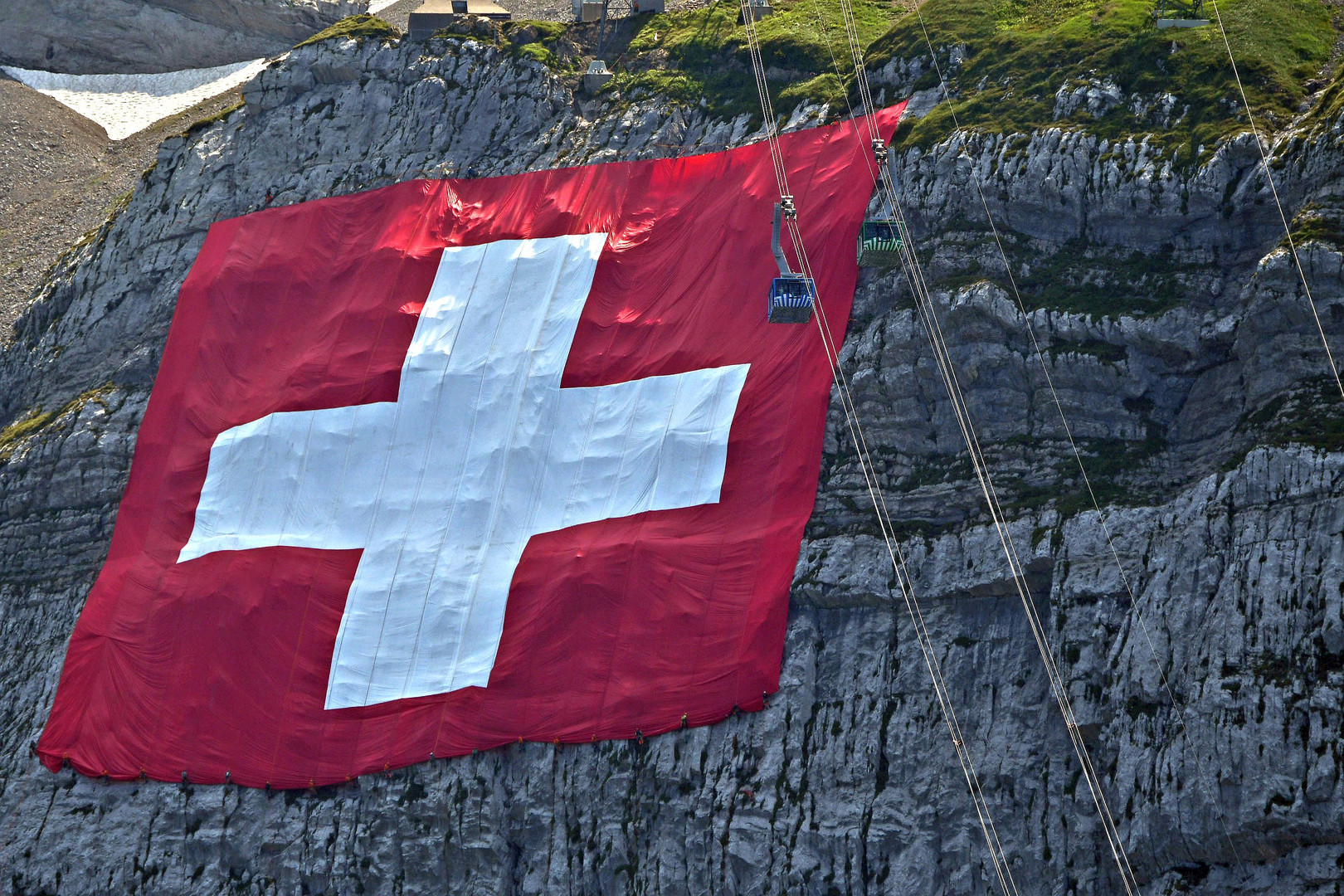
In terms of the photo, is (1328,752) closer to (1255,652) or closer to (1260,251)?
(1255,652)

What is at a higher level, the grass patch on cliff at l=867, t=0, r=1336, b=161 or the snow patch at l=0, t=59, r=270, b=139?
the grass patch on cliff at l=867, t=0, r=1336, b=161

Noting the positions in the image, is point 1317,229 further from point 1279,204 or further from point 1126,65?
point 1126,65

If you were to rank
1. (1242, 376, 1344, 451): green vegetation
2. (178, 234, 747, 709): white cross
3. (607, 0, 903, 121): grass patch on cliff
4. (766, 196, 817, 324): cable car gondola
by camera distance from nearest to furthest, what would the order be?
(1242, 376, 1344, 451): green vegetation → (766, 196, 817, 324): cable car gondola → (178, 234, 747, 709): white cross → (607, 0, 903, 121): grass patch on cliff

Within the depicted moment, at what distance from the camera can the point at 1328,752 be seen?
31062 millimetres

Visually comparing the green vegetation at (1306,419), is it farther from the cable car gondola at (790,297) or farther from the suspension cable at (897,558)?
the cable car gondola at (790,297)

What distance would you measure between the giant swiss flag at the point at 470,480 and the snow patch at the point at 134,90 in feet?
88.3

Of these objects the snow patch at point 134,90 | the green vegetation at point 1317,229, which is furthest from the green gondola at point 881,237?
the snow patch at point 134,90

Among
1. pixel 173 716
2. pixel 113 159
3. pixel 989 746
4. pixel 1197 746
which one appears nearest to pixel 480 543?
pixel 173 716

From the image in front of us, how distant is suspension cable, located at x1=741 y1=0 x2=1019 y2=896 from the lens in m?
34.9

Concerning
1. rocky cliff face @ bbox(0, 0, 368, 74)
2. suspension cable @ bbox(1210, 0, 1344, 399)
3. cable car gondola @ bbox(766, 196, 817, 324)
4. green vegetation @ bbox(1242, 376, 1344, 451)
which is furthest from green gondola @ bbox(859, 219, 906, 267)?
rocky cliff face @ bbox(0, 0, 368, 74)

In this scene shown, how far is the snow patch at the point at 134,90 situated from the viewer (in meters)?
75.2

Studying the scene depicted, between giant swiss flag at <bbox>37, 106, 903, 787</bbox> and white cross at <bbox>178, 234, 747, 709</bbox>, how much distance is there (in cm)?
8

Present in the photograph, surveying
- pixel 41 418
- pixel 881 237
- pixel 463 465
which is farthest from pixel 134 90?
pixel 881 237

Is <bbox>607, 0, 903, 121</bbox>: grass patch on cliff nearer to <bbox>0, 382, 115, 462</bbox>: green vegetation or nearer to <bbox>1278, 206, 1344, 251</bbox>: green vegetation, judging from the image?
<bbox>1278, 206, 1344, 251</bbox>: green vegetation
